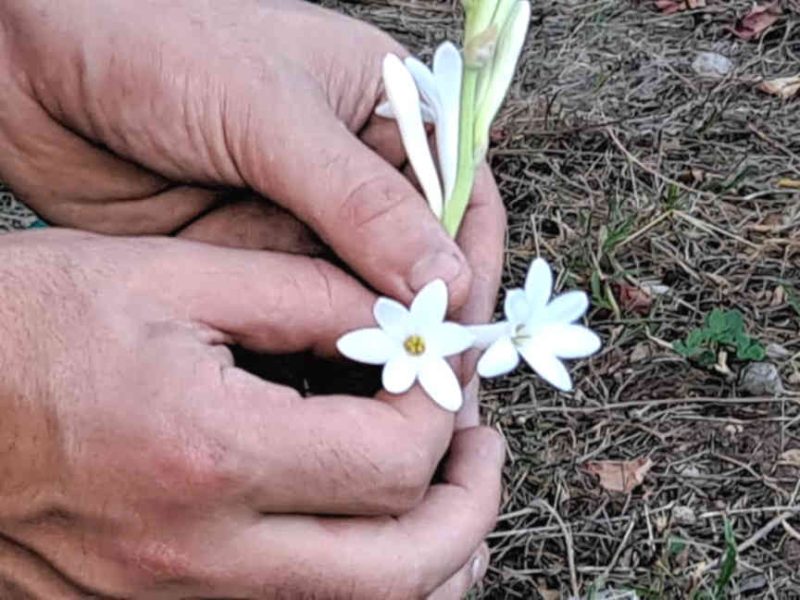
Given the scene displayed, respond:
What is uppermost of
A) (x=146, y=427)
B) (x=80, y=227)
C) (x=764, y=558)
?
(x=146, y=427)

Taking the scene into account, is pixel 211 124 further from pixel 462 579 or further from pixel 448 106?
pixel 462 579

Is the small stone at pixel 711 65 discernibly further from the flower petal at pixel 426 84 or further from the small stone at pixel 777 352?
the flower petal at pixel 426 84

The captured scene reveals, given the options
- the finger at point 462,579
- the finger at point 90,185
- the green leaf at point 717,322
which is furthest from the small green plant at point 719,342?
the finger at point 90,185

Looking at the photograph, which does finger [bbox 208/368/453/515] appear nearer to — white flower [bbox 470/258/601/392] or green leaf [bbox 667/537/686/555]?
white flower [bbox 470/258/601/392]

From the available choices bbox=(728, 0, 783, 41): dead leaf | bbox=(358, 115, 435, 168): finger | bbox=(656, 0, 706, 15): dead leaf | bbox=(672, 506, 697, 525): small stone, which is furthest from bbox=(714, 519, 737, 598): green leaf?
bbox=(656, 0, 706, 15): dead leaf

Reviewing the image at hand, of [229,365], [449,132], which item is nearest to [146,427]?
[229,365]

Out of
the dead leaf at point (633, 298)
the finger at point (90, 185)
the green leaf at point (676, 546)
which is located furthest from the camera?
the dead leaf at point (633, 298)

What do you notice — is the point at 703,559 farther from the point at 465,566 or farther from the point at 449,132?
the point at 449,132

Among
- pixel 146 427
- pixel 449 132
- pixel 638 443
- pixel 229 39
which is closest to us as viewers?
pixel 146 427
